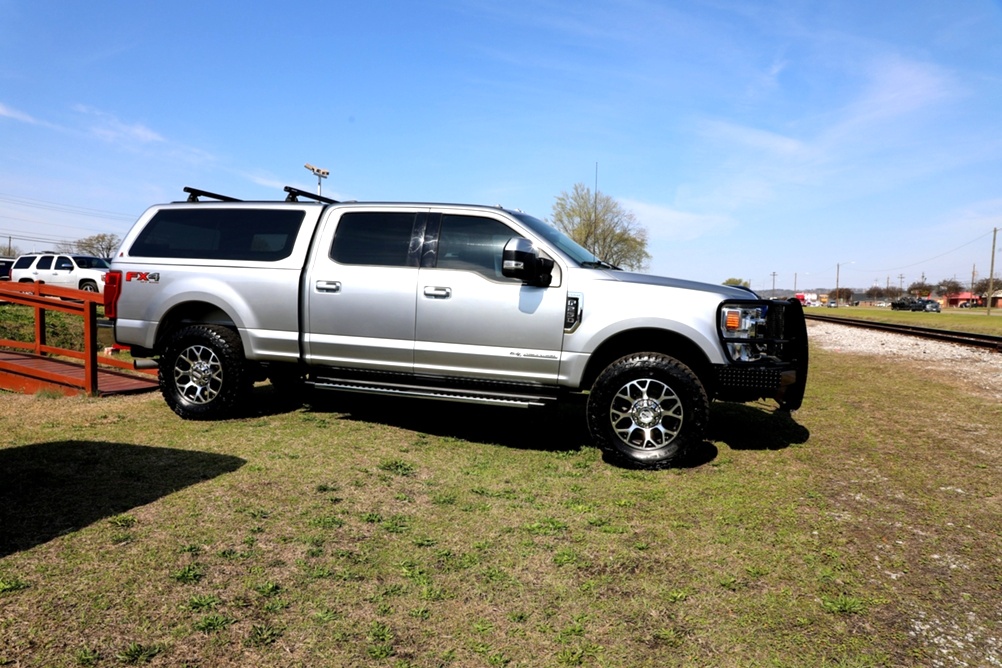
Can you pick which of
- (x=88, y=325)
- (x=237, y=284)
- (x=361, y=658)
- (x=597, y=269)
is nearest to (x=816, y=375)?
(x=597, y=269)

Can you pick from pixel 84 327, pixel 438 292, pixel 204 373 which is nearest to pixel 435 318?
pixel 438 292

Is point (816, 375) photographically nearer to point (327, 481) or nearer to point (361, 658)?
point (327, 481)

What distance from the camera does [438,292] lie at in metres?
5.32

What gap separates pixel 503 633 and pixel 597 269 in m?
3.36

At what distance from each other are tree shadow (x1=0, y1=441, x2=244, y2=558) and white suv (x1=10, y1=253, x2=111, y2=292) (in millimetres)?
23815

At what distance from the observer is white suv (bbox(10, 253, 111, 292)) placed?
25.0 metres

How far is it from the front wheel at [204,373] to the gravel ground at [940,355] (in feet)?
29.8

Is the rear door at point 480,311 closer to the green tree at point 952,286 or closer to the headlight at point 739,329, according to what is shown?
the headlight at point 739,329

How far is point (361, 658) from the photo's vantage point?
2361mm

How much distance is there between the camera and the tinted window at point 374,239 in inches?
220

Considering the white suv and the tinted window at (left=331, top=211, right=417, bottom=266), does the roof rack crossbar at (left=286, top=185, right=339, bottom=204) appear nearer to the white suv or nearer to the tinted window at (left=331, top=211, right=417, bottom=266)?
the tinted window at (left=331, top=211, right=417, bottom=266)

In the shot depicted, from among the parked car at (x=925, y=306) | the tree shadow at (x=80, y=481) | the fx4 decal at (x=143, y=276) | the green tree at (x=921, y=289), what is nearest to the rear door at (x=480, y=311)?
the tree shadow at (x=80, y=481)

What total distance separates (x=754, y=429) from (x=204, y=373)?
5449 millimetres

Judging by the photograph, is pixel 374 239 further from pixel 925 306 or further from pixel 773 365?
pixel 925 306
